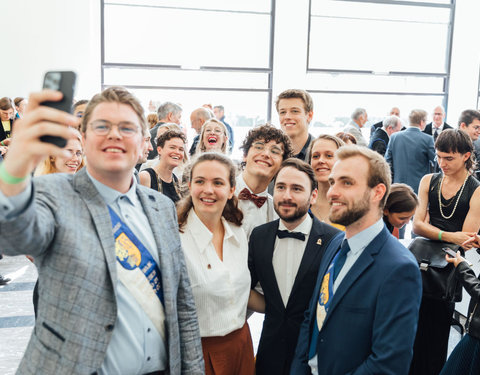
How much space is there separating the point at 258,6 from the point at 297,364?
29.4ft

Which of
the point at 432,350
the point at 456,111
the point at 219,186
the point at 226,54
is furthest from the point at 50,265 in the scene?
the point at 456,111

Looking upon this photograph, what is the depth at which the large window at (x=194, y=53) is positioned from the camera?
9.12 m

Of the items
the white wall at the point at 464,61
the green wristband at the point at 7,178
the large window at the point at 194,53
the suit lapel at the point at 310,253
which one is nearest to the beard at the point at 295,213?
the suit lapel at the point at 310,253

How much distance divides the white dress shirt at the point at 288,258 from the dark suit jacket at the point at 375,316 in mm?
359

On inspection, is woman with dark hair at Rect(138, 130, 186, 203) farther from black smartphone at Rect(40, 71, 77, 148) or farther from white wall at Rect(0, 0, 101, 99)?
white wall at Rect(0, 0, 101, 99)

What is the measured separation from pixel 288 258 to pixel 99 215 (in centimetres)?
105

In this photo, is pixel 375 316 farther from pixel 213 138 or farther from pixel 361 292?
pixel 213 138

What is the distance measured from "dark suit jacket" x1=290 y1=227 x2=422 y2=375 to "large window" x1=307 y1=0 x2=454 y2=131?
8514mm

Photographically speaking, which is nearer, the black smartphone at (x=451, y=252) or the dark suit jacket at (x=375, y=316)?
Result: the dark suit jacket at (x=375, y=316)

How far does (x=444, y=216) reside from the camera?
3.05 meters

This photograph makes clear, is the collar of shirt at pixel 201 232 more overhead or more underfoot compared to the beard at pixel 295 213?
more underfoot

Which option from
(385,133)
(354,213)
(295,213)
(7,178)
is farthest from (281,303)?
(385,133)

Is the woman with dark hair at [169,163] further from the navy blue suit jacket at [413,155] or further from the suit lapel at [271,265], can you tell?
the navy blue suit jacket at [413,155]

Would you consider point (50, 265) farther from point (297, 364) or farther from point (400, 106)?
point (400, 106)
